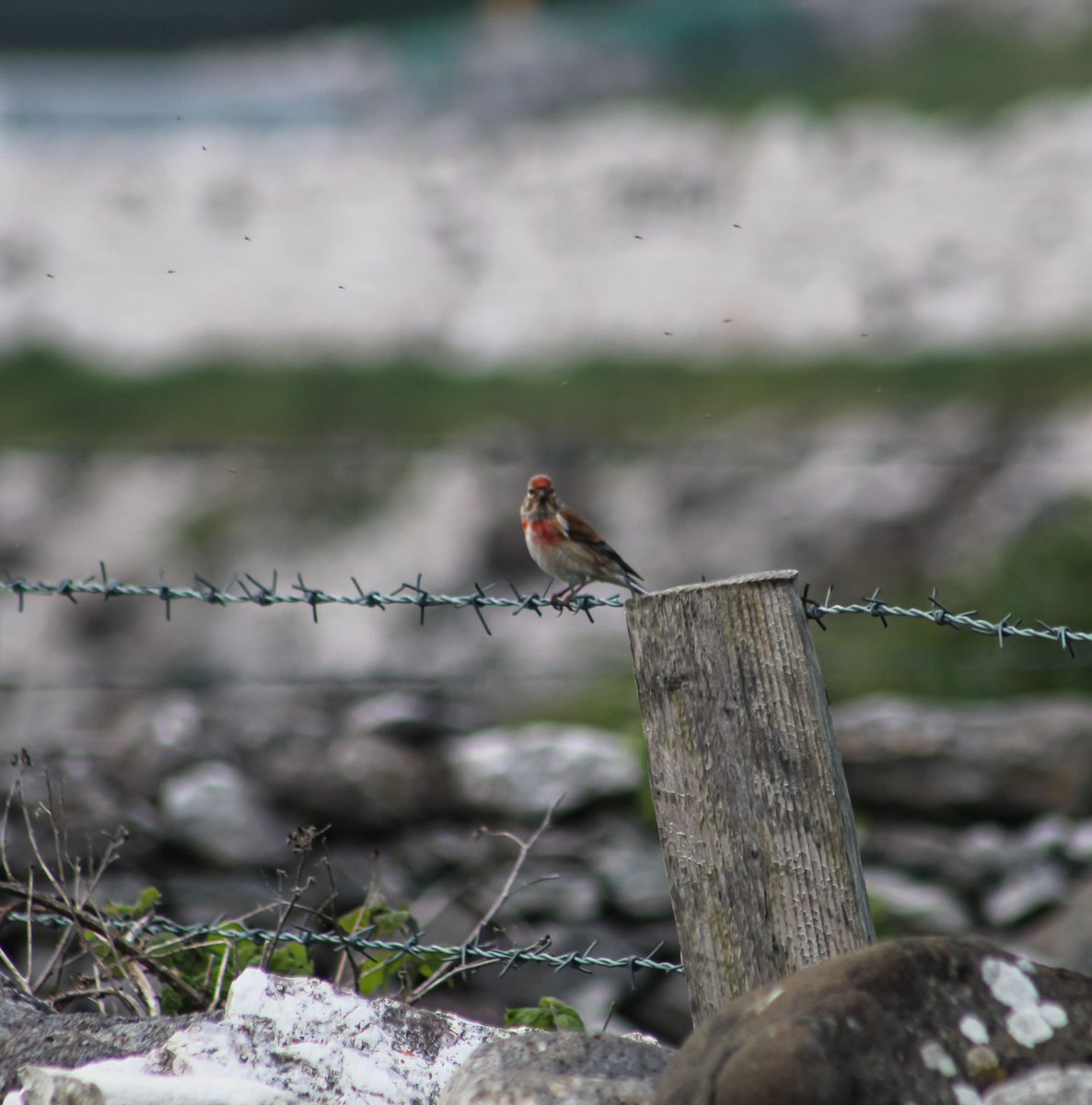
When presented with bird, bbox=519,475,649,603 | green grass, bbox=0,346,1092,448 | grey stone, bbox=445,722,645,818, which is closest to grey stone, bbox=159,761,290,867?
grey stone, bbox=445,722,645,818

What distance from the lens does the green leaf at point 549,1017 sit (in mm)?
3059

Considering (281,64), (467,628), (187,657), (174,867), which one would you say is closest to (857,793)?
(174,867)

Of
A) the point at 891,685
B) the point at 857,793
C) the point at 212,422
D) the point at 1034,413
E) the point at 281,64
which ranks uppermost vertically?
the point at 281,64

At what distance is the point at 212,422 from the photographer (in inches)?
813

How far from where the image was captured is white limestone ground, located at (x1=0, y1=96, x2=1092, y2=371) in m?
22.3

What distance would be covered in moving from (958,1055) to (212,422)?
19.6m

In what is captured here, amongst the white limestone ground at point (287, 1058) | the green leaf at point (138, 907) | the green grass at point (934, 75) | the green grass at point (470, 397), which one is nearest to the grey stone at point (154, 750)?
the green leaf at point (138, 907)

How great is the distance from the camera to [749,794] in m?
2.54

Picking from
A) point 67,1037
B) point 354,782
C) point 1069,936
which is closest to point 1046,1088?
point 67,1037

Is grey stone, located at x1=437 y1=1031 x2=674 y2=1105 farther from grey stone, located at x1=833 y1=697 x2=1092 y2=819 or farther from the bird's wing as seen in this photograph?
grey stone, located at x1=833 y1=697 x2=1092 y2=819

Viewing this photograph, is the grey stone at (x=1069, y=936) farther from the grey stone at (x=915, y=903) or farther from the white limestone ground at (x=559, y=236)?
the white limestone ground at (x=559, y=236)

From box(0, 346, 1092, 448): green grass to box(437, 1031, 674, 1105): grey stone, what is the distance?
1533cm

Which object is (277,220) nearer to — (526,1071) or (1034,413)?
(1034,413)

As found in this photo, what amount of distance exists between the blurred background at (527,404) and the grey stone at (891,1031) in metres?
4.30
